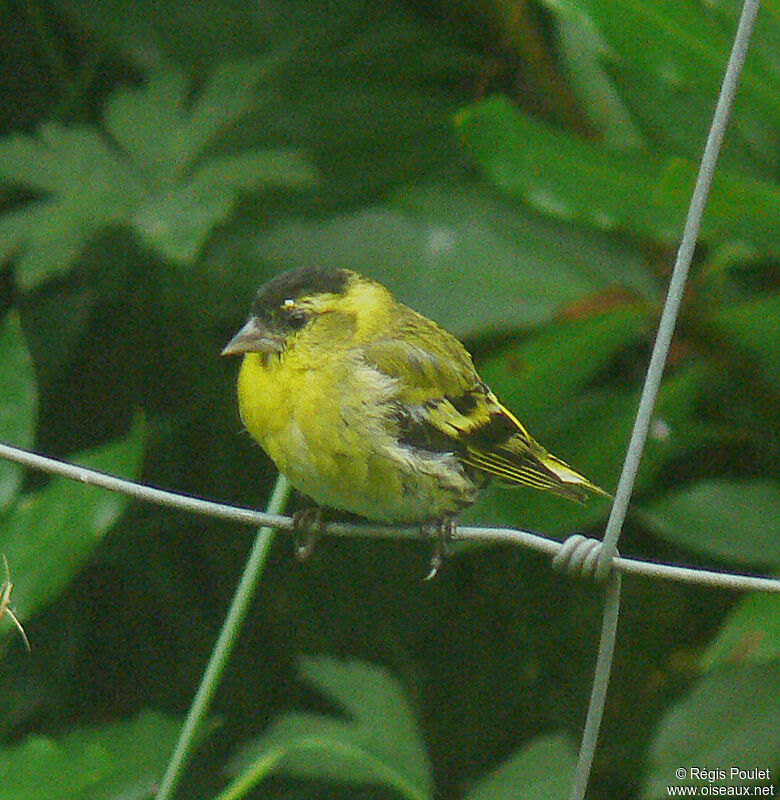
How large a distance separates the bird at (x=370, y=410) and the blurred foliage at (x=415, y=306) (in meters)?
0.25

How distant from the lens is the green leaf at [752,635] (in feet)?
6.89

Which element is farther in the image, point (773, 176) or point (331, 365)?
point (773, 176)

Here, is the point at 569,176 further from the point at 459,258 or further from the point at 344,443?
the point at 344,443

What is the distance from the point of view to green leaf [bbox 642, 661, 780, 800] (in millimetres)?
2184

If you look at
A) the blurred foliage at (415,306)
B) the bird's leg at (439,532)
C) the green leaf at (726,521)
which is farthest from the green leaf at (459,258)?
the bird's leg at (439,532)

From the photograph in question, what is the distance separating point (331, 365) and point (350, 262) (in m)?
0.49

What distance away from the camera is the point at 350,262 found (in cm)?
242

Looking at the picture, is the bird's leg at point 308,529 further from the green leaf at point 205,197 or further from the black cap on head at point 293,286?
the green leaf at point 205,197

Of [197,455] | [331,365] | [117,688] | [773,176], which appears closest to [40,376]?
[197,455]

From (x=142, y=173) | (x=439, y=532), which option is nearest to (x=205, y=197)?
(x=142, y=173)

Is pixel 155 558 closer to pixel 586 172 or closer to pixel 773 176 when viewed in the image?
pixel 586 172

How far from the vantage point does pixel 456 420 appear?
6.61 feet

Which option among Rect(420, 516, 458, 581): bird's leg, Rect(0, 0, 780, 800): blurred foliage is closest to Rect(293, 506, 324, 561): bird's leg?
Rect(420, 516, 458, 581): bird's leg

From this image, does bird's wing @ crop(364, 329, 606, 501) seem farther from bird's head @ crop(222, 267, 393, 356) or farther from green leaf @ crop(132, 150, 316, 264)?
green leaf @ crop(132, 150, 316, 264)
